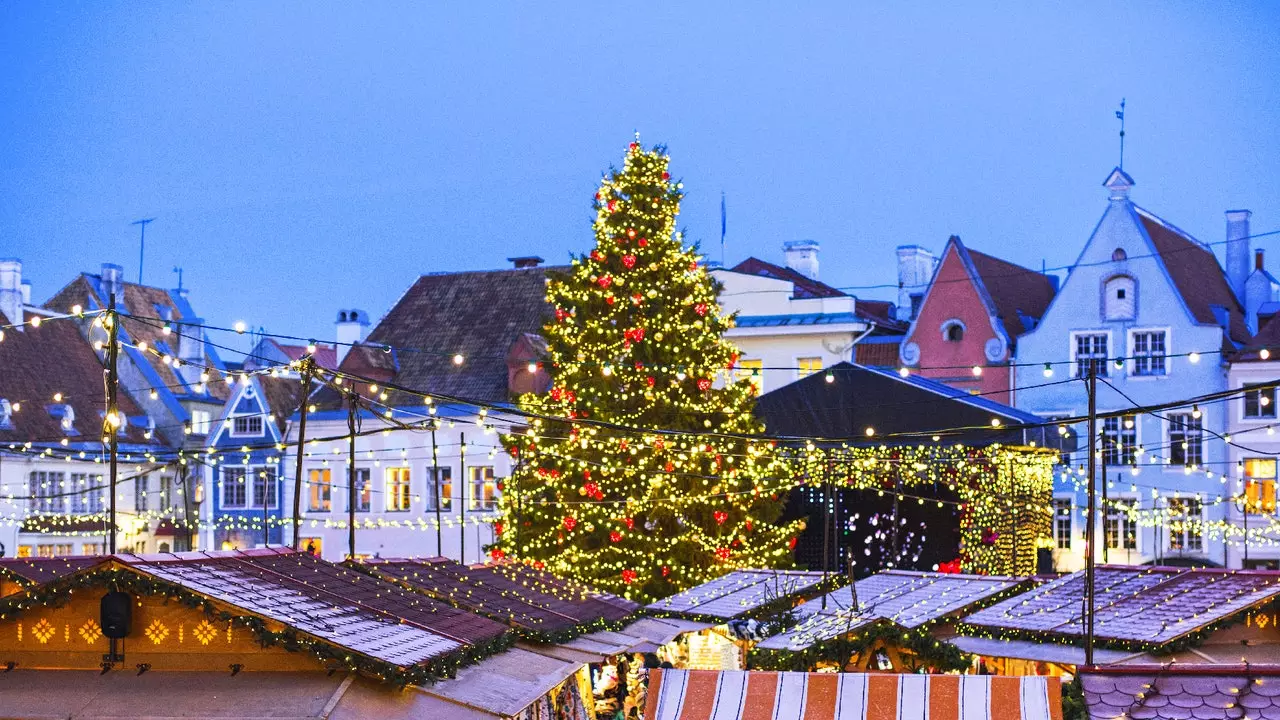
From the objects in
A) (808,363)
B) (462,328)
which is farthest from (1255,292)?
(462,328)

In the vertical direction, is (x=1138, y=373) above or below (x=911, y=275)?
below

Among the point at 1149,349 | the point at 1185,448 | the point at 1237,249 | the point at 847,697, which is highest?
the point at 1237,249

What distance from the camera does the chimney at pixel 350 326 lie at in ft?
214

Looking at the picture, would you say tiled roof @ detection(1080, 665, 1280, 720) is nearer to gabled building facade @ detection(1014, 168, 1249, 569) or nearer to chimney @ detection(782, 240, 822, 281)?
gabled building facade @ detection(1014, 168, 1249, 569)

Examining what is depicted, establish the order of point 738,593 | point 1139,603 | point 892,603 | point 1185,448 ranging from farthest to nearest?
1. point 1185,448
2. point 738,593
3. point 892,603
4. point 1139,603

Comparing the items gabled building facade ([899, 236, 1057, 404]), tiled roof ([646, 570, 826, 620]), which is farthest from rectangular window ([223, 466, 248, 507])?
tiled roof ([646, 570, 826, 620])

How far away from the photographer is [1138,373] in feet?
162

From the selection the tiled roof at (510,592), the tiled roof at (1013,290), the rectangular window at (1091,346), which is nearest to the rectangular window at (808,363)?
the tiled roof at (1013,290)

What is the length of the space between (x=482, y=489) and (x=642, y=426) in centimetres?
2246

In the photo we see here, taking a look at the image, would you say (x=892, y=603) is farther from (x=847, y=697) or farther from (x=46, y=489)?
(x=46, y=489)

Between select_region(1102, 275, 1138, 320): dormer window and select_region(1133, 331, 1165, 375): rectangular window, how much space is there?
2.23ft

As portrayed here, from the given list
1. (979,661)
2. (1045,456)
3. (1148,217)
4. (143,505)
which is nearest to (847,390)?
(1045,456)

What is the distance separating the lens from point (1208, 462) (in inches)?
1896

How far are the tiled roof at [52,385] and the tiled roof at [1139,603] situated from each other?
131 feet
